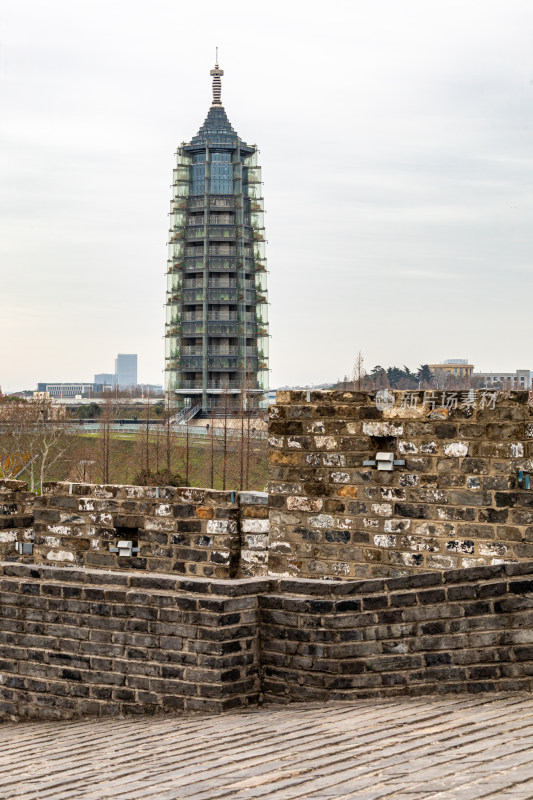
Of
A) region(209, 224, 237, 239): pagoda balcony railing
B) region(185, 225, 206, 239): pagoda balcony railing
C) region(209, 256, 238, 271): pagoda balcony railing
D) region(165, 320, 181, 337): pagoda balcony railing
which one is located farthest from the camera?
region(165, 320, 181, 337): pagoda balcony railing

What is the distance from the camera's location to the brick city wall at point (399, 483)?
9961 mm

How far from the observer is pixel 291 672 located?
936 cm

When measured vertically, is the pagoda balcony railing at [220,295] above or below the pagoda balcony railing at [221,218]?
below

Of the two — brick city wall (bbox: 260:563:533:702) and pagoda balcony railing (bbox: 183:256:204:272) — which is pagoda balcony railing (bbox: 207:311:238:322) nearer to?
pagoda balcony railing (bbox: 183:256:204:272)

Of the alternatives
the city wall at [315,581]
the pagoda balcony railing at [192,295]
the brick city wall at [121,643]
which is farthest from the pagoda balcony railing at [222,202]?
the brick city wall at [121,643]

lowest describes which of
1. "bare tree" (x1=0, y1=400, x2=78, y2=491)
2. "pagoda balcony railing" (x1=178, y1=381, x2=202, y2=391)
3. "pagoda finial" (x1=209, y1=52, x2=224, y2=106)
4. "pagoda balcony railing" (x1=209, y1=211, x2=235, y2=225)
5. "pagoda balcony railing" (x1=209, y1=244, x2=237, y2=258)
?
"bare tree" (x1=0, y1=400, x2=78, y2=491)

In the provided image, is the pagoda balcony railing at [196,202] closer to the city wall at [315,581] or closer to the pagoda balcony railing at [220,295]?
the pagoda balcony railing at [220,295]

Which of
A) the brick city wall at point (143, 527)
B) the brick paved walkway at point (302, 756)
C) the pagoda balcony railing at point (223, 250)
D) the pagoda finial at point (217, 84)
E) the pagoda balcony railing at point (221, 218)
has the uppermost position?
the pagoda finial at point (217, 84)

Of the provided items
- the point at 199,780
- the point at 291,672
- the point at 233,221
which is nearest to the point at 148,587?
the point at 291,672

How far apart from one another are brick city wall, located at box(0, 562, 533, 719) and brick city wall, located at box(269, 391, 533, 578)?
1390mm

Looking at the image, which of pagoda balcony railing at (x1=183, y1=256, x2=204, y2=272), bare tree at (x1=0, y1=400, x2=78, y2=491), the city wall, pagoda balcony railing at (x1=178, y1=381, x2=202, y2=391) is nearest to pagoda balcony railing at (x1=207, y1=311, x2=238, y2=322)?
pagoda balcony railing at (x1=183, y1=256, x2=204, y2=272)

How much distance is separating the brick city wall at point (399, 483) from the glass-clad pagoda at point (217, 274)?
71780 millimetres

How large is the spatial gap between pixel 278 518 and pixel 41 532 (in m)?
3.81

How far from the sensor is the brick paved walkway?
17.9 feet
